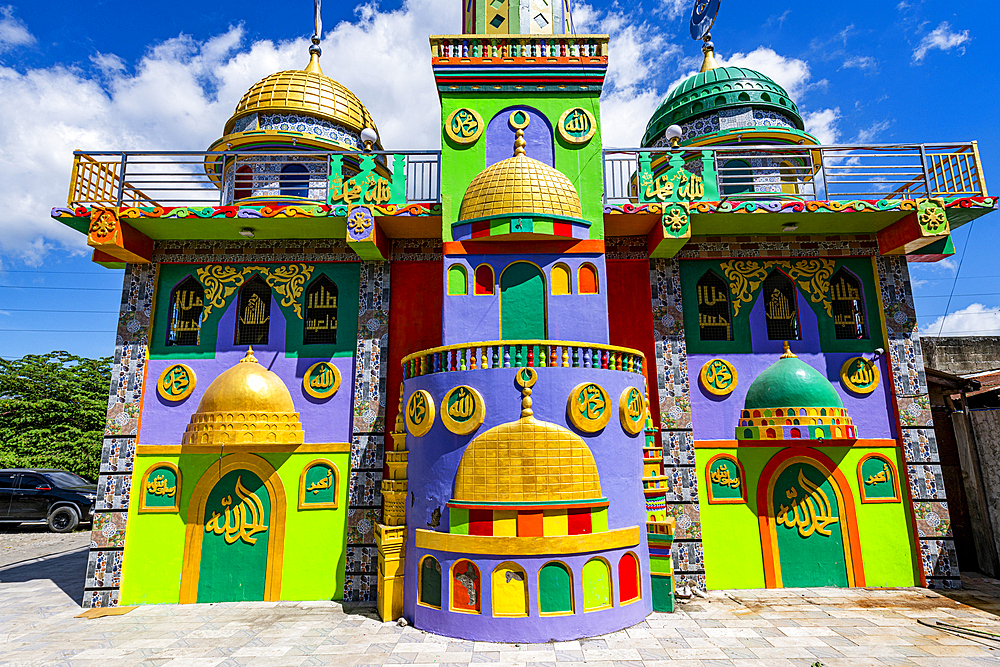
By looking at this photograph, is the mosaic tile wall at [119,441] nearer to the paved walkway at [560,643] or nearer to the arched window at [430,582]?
the paved walkway at [560,643]

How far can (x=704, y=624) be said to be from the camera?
9594 mm

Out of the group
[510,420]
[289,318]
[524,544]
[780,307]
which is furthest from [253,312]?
[780,307]

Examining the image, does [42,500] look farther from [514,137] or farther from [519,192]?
[514,137]

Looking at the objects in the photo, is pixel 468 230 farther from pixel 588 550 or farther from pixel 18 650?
pixel 18 650

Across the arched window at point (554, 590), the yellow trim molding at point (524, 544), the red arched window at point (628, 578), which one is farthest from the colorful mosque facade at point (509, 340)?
the arched window at point (554, 590)

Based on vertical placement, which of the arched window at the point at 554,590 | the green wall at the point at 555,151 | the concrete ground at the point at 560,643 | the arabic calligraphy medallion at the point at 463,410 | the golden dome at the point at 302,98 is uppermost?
the golden dome at the point at 302,98

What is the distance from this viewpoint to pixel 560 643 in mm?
8781

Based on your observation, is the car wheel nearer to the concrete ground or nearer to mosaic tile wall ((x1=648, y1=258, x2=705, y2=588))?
the concrete ground

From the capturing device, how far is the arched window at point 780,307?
12.7 m

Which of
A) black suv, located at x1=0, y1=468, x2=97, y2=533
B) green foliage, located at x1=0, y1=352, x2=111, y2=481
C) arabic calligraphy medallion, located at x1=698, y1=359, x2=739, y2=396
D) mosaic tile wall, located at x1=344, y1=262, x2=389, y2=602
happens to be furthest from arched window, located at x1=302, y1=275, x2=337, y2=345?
green foliage, located at x1=0, y1=352, x2=111, y2=481

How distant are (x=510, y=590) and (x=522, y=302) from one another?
17.3 feet

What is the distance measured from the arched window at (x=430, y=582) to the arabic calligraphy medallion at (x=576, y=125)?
878 cm

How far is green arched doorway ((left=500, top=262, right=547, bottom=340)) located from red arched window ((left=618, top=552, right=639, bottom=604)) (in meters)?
4.33

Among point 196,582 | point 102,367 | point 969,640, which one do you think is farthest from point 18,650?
point 102,367
